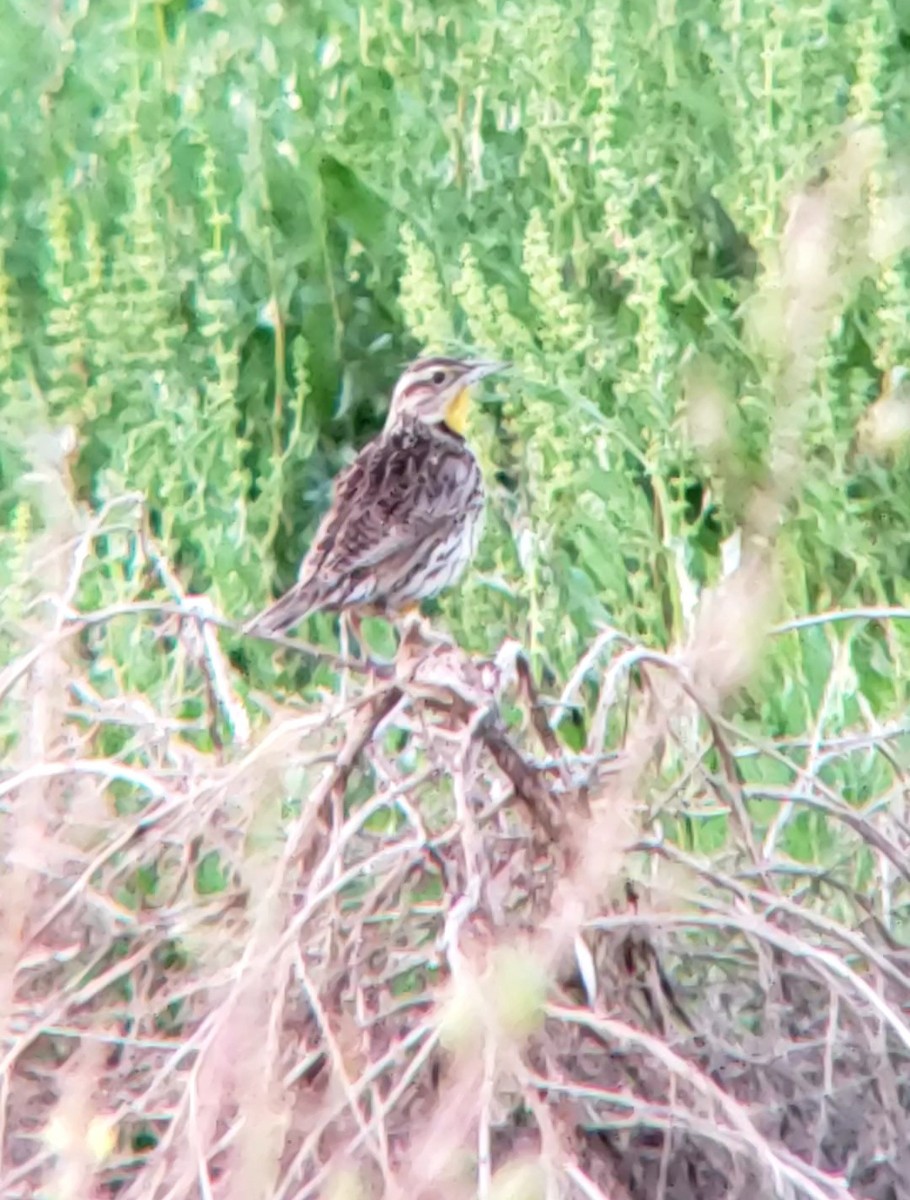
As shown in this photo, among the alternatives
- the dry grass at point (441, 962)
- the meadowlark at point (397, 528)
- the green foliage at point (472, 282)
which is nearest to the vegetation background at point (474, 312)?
the green foliage at point (472, 282)

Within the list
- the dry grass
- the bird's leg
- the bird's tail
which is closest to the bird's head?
the bird's tail

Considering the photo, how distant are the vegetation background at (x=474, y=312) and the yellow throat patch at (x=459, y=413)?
73 millimetres

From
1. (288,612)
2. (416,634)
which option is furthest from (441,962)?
(288,612)

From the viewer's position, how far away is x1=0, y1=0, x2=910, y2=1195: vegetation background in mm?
4465

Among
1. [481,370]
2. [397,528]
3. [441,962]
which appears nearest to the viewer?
[441,962]

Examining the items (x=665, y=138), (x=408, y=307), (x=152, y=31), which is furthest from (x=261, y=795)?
(x=152, y=31)

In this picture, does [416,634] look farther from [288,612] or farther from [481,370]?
[481,370]

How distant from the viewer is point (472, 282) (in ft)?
15.3

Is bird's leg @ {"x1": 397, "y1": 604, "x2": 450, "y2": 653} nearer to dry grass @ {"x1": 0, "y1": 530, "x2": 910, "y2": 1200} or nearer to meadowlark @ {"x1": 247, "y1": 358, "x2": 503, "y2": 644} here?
dry grass @ {"x1": 0, "y1": 530, "x2": 910, "y2": 1200}

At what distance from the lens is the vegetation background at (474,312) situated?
4.46m

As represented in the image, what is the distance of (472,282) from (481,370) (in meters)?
0.22

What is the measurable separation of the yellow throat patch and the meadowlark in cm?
9

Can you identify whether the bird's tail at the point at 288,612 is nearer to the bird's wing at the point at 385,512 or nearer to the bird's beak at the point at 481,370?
the bird's wing at the point at 385,512

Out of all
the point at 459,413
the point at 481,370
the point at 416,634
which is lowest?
the point at 459,413
